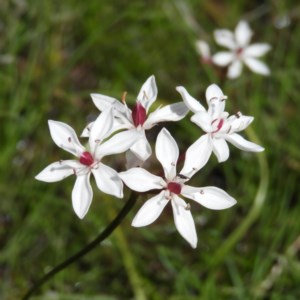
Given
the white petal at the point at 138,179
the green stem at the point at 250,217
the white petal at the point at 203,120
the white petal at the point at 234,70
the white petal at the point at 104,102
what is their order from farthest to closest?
the white petal at the point at 234,70 → the green stem at the point at 250,217 → the white petal at the point at 104,102 → the white petal at the point at 203,120 → the white petal at the point at 138,179

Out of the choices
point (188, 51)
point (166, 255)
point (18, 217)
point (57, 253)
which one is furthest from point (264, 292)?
point (188, 51)

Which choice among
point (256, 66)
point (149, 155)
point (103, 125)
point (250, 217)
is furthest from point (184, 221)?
point (256, 66)

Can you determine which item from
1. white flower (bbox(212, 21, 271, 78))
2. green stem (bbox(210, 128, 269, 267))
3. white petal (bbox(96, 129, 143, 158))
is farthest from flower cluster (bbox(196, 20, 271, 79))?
white petal (bbox(96, 129, 143, 158))

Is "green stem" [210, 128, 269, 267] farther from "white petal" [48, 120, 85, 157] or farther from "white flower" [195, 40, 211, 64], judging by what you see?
"white petal" [48, 120, 85, 157]

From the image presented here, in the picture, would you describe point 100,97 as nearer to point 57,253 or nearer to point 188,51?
point 57,253

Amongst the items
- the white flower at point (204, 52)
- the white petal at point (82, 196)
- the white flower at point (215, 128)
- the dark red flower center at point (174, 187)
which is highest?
the white flower at point (204, 52)

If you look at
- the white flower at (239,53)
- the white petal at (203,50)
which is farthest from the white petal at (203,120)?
the white petal at (203,50)

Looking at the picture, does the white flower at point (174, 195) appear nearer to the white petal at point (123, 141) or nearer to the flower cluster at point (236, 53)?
the white petal at point (123, 141)
